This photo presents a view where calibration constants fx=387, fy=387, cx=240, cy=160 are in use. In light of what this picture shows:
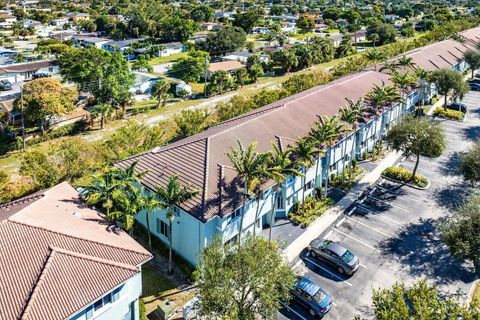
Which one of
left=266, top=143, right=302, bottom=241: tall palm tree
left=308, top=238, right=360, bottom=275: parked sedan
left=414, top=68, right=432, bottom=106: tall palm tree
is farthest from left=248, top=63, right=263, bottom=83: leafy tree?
left=308, top=238, right=360, bottom=275: parked sedan

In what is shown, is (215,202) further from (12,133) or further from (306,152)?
(12,133)

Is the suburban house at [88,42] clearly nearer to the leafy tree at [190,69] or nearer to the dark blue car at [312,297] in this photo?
the leafy tree at [190,69]

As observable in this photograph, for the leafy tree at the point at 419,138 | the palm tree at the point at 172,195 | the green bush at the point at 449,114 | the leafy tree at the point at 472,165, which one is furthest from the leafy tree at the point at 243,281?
the green bush at the point at 449,114

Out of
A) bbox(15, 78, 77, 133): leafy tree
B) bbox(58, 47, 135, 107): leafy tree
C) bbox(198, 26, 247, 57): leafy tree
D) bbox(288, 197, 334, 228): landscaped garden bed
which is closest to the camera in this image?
bbox(288, 197, 334, 228): landscaped garden bed

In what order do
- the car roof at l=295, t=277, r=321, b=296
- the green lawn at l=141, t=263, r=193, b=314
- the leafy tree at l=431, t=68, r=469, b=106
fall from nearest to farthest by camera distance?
the car roof at l=295, t=277, r=321, b=296, the green lawn at l=141, t=263, r=193, b=314, the leafy tree at l=431, t=68, r=469, b=106

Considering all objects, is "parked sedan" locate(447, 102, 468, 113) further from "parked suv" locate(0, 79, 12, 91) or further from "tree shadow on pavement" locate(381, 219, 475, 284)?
"parked suv" locate(0, 79, 12, 91)

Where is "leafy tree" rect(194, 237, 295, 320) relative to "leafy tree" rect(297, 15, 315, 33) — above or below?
below

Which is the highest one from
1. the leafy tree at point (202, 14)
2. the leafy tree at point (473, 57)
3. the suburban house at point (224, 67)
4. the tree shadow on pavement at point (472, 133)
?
the leafy tree at point (202, 14)

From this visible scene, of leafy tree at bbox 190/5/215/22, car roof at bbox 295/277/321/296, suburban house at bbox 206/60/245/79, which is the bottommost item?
car roof at bbox 295/277/321/296

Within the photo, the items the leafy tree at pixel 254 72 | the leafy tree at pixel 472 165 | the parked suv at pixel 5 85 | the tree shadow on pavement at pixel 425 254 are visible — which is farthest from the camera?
the leafy tree at pixel 254 72
